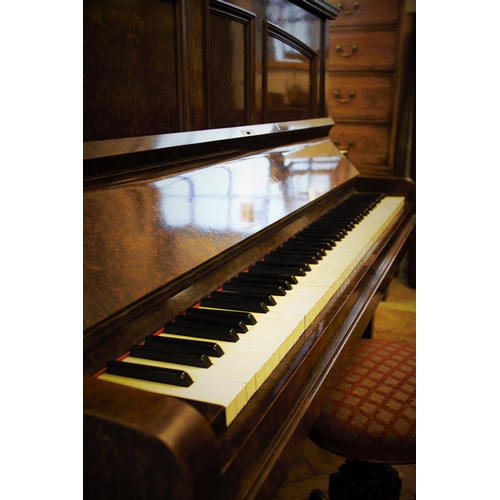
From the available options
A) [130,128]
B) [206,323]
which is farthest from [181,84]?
[206,323]

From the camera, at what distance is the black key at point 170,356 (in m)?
0.93

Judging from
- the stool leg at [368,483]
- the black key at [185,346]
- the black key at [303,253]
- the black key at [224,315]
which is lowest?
the stool leg at [368,483]

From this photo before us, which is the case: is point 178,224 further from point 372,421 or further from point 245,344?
point 372,421

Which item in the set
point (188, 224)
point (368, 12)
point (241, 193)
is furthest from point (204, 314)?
point (368, 12)

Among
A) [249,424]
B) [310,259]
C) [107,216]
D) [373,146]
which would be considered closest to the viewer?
[249,424]

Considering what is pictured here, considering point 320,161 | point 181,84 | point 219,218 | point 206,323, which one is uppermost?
point 181,84

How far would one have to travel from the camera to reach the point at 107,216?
1.07 m

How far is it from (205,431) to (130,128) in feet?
2.63

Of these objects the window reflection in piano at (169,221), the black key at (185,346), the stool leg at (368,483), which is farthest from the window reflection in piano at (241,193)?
the stool leg at (368,483)

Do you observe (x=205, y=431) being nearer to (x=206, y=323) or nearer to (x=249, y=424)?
(x=249, y=424)

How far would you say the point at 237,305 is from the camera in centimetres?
119

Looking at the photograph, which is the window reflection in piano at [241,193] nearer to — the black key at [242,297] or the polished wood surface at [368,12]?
the black key at [242,297]

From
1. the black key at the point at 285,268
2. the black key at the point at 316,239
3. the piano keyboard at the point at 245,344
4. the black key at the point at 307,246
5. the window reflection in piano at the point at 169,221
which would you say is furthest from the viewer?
the black key at the point at 316,239

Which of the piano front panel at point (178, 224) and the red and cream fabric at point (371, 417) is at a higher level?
the piano front panel at point (178, 224)
